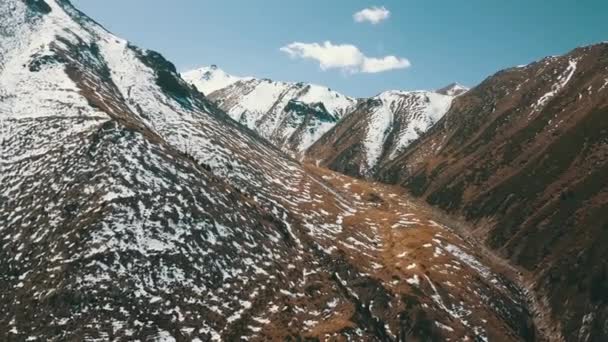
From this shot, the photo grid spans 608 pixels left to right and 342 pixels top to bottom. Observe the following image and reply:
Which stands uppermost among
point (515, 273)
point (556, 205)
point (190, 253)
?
point (556, 205)

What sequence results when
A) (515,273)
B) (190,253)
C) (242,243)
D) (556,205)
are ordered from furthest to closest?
(556,205)
(515,273)
(242,243)
(190,253)

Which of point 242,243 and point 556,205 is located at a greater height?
point 556,205

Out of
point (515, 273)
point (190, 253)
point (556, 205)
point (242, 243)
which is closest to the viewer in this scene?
point (190, 253)

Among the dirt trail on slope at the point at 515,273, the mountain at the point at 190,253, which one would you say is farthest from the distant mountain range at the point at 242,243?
the dirt trail on slope at the point at 515,273

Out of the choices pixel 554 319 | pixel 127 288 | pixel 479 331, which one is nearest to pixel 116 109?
pixel 127 288

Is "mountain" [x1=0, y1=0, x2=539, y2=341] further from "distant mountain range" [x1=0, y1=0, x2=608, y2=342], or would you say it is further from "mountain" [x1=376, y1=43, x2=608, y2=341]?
"mountain" [x1=376, y1=43, x2=608, y2=341]

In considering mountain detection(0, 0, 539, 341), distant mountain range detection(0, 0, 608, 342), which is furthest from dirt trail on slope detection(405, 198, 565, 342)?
mountain detection(0, 0, 539, 341)

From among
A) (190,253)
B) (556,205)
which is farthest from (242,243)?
(556,205)

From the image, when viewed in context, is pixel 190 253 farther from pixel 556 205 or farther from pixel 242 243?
pixel 556 205

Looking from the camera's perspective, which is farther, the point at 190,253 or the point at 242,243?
the point at 242,243

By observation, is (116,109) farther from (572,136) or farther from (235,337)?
(572,136)
